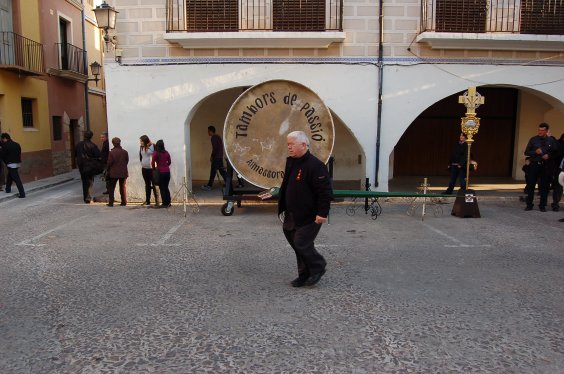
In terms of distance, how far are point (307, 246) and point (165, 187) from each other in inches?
230

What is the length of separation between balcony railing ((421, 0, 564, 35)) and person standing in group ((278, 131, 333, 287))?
6.99m

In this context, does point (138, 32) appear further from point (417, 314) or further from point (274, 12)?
point (417, 314)

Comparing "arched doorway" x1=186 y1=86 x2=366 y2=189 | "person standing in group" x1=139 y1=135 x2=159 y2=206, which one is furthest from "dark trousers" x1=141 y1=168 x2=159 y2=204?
"arched doorway" x1=186 y1=86 x2=366 y2=189

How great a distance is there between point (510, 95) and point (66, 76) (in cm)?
1528

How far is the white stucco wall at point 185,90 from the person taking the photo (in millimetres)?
10367

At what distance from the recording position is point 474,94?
9258 millimetres

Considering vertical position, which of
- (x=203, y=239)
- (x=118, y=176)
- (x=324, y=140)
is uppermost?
(x=324, y=140)

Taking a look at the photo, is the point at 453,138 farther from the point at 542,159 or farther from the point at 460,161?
the point at 542,159

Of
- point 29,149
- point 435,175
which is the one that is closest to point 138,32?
point 29,149

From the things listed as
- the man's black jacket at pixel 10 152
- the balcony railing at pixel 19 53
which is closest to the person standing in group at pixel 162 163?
the man's black jacket at pixel 10 152

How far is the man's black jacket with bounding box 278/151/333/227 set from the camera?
15.4 ft

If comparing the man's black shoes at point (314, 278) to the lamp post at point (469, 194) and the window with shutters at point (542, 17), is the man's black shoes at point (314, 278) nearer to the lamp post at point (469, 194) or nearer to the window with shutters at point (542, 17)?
the lamp post at point (469, 194)

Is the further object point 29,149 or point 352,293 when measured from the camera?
point 29,149

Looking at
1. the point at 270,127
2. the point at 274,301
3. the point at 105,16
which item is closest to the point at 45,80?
the point at 105,16
